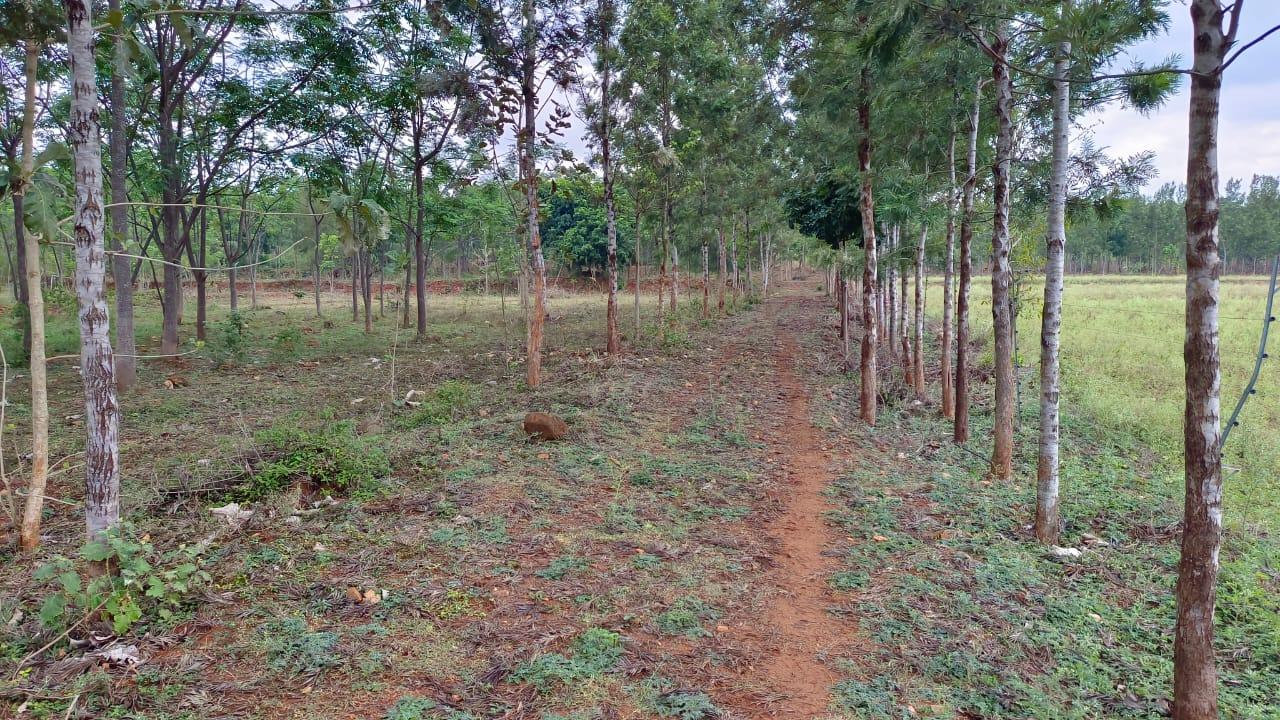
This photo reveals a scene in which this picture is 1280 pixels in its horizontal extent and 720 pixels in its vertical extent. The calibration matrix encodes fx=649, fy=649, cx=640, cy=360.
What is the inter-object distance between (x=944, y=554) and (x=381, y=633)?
16.9 ft

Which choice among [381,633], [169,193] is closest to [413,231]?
[169,193]

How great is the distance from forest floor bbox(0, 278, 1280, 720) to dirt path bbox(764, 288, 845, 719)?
0.10ft

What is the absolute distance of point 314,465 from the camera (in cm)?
707

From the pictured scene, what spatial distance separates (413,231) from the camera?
2219cm

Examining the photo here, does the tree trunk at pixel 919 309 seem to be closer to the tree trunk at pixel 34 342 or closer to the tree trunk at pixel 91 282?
the tree trunk at pixel 91 282

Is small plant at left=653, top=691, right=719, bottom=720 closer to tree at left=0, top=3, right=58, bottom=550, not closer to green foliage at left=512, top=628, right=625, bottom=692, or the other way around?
green foliage at left=512, top=628, right=625, bottom=692

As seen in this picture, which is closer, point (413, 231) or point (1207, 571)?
point (1207, 571)

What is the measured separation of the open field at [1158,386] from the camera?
9.59 m

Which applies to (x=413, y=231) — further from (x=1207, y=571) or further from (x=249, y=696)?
(x=1207, y=571)

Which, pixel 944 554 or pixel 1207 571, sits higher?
pixel 1207 571

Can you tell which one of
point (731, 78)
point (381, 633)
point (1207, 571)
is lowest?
point (381, 633)

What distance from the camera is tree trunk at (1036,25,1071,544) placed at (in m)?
6.78

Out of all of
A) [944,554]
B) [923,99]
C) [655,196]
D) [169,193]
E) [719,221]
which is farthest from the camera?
[719,221]

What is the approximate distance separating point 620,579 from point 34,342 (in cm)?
474
